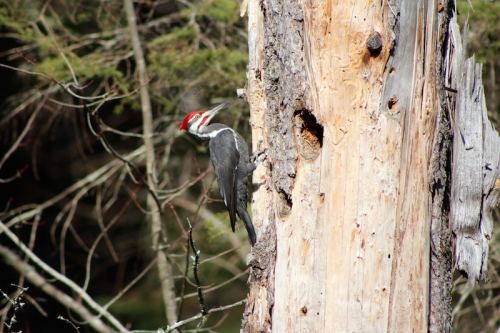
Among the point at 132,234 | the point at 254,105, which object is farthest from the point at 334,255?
the point at 132,234

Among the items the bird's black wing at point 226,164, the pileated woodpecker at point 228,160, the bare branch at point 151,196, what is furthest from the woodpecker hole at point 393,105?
the bare branch at point 151,196

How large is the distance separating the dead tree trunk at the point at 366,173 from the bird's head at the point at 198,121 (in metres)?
1.91

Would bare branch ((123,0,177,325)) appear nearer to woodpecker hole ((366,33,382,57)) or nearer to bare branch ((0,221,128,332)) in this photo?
bare branch ((0,221,128,332))

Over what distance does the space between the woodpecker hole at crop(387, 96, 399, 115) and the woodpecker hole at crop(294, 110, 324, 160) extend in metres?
0.39

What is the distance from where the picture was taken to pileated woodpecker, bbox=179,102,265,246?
14.1ft

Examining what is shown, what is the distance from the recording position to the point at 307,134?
2979mm

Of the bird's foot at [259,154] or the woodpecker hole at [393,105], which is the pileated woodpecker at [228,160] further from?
the woodpecker hole at [393,105]

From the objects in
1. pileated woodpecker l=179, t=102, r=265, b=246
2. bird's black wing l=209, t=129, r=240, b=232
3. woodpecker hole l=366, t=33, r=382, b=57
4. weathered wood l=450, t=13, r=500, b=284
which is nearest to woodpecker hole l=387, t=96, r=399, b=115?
woodpecker hole l=366, t=33, r=382, b=57

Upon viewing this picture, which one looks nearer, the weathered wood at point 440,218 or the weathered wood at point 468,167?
the weathered wood at point 440,218

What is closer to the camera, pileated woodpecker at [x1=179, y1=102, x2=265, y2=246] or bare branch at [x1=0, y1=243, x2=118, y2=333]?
pileated woodpecker at [x1=179, y1=102, x2=265, y2=246]

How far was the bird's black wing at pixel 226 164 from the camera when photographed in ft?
14.3

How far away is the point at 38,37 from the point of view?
5.27 metres

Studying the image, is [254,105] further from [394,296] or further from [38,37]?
[38,37]

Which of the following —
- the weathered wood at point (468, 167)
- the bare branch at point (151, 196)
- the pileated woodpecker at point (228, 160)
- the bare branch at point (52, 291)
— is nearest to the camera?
the weathered wood at point (468, 167)
